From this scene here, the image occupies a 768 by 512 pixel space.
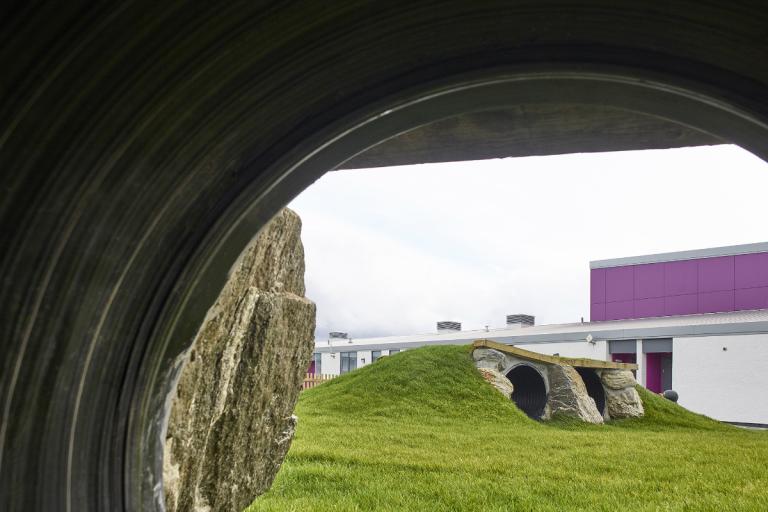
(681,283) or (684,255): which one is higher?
(684,255)

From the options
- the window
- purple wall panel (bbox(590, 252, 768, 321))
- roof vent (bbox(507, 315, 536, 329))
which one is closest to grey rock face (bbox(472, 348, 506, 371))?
purple wall panel (bbox(590, 252, 768, 321))

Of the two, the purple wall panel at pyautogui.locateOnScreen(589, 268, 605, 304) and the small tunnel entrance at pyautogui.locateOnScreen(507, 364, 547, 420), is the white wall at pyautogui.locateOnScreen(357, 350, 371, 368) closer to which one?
the purple wall panel at pyautogui.locateOnScreen(589, 268, 605, 304)

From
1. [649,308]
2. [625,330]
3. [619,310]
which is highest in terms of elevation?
[649,308]

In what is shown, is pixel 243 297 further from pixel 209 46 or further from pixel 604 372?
pixel 604 372

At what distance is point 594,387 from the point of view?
1562cm

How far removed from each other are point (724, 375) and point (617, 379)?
404 inches

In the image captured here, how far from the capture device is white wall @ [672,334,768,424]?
22.0m

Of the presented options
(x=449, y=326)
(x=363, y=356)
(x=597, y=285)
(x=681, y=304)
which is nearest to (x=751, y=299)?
(x=681, y=304)

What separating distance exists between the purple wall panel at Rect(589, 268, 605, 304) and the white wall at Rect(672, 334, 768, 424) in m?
7.55

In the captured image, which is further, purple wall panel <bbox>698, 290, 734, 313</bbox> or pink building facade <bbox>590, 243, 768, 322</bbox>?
purple wall panel <bbox>698, 290, 734, 313</bbox>

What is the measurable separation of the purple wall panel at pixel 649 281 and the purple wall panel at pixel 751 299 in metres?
3.14

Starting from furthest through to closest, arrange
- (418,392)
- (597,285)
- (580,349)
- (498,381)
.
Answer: (597,285) < (580,349) < (498,381) < (418,392)

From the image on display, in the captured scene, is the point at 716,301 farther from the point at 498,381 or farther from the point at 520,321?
the point at 498,381

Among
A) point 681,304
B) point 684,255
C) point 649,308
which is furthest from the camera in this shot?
point 649,308
